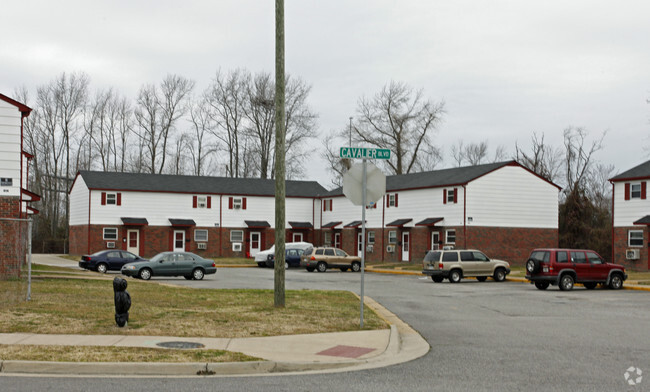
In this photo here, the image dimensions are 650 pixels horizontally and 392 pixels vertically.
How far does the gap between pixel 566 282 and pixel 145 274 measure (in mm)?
17711

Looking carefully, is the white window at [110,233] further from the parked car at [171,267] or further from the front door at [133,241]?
the parked car at [171,267]

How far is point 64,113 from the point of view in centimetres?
7225

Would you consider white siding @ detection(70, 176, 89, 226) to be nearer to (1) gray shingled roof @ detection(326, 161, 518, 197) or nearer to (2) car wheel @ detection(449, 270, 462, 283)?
(1) gray shingled roof @ detection(326, 161, 518, 197)

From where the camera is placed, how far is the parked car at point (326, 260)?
43938 mm

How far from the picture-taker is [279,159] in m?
16.6

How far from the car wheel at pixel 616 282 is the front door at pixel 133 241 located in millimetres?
38462

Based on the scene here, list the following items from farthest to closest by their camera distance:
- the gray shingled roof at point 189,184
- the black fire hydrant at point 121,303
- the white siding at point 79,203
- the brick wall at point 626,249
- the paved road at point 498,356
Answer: the gray shingled roof at point 189,184
the white siding at point 79,203
the brick wall at point 626,249
the black fire hydrant at point 121,303
the paved road at point 498,356

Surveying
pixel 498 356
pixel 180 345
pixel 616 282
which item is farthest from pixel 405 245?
pixel 180 345

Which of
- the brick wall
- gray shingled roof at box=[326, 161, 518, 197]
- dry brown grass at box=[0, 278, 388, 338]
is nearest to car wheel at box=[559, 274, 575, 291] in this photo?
dry brown grass at box=[0, 278, 388, 338]

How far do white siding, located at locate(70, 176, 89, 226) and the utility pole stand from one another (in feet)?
141

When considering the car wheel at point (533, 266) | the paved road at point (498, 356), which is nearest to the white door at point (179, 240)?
the car wheel at point (533, 266)

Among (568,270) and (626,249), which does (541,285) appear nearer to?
(568,270)

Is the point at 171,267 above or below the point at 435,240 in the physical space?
below

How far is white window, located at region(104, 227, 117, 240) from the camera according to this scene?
185ft
